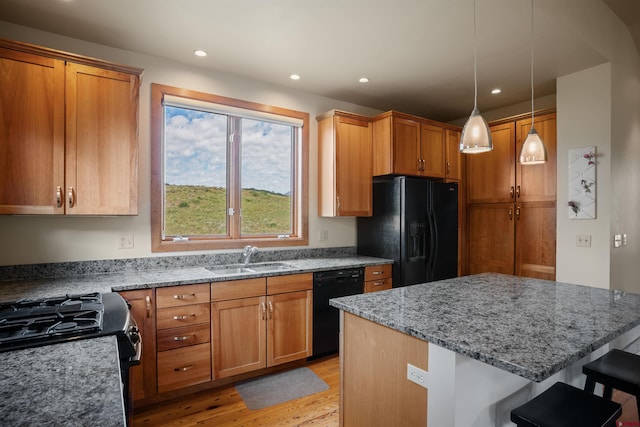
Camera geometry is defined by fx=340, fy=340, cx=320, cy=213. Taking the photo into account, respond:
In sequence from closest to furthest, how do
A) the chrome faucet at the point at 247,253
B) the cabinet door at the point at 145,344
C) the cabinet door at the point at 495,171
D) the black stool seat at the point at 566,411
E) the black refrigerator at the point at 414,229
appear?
the black stool seat at the point at 566,411
the cabinet door at the point at 145,344
the chrome faucet at the point at 247,253
the black refrigerator at the point at 414,229
the cabinet door at the point at 495,171

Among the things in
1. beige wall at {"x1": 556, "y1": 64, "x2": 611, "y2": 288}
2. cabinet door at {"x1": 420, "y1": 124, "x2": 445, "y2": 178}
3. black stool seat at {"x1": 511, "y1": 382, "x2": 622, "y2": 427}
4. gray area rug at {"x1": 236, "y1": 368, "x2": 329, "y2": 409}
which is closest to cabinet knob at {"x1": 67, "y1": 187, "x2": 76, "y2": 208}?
gray area rug at {"x1": 236, "y1": 368, "x2": 329, "y2": 409}

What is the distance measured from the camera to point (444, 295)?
181 cm

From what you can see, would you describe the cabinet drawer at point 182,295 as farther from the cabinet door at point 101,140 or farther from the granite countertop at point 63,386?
the granite countertop at point 63,386

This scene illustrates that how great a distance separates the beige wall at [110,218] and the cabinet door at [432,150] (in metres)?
1.28

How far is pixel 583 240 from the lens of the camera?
9.43 ft

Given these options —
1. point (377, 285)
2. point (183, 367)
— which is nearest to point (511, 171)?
point (377, 285)

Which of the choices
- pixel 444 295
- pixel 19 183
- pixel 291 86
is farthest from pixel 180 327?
pixel 291 86

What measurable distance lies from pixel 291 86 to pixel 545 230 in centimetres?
290

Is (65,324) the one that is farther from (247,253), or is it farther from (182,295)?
(247,253)

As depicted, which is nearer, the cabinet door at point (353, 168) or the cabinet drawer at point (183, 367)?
the cabinet drawer at point (183, 367)

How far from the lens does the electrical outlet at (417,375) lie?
1256mm

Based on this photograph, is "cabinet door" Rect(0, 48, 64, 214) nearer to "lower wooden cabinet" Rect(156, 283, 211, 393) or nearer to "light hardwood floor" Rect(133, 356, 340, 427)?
"lower wooden cabinet" Rect(156, 283, 211, 393)

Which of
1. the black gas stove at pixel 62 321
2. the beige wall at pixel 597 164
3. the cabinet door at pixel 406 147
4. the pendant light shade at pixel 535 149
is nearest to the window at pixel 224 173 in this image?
the cabinet door at pixel 406 147

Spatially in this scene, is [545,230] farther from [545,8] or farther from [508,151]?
[545,8]
